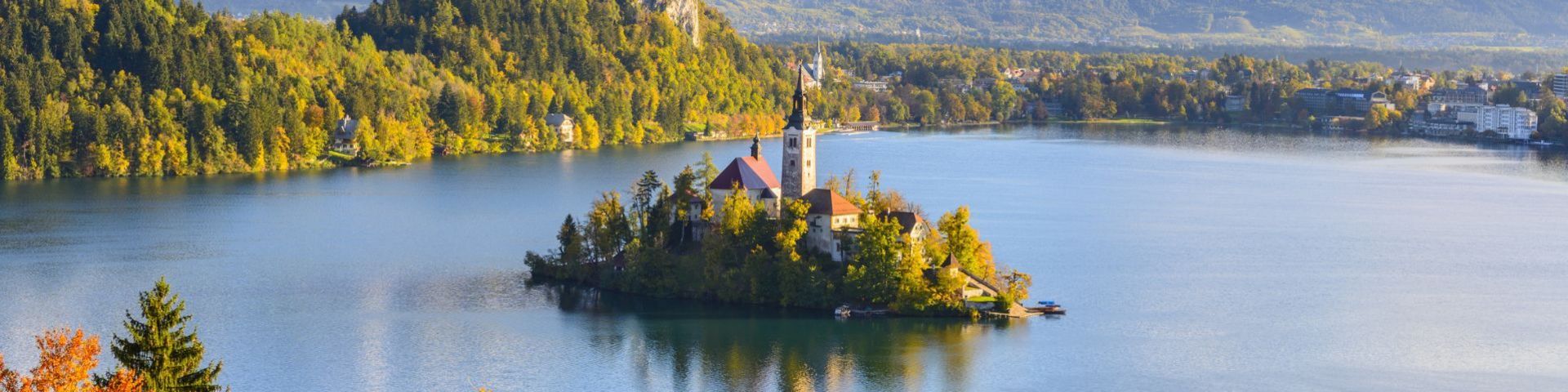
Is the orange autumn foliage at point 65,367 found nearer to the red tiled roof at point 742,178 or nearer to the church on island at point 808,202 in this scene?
the church on island at point 808,202

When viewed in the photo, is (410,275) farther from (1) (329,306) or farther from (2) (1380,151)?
(2) (1380,151)

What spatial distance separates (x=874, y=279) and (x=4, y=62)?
102 ft

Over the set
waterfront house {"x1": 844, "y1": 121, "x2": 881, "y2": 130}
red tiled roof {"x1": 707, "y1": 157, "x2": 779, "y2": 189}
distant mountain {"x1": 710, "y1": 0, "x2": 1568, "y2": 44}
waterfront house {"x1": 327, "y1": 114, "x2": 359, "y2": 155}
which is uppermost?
distant mountain {"x1": 710, "y1": 0, "x2": 1568, "y2": 44}

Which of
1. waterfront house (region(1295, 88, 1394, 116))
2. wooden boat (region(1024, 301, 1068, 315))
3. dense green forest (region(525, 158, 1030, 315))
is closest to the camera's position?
dense green forest (region(525, 158, 1030, 315))

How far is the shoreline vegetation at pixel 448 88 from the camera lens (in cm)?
5056

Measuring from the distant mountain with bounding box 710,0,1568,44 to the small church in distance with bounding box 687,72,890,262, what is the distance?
142m

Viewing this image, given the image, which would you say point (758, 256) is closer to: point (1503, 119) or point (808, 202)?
point (808, 202)

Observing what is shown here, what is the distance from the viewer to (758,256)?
29.2 metres

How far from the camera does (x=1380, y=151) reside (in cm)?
6781

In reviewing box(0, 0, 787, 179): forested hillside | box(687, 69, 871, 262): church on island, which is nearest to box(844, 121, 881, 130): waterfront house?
box(0, 0, 787, 179): forested hillside

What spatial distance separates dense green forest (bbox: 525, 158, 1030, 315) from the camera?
2825 centimetres

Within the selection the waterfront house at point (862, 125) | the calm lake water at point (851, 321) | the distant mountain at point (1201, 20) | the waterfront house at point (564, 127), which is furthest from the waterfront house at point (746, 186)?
the distant mountain at point (1201, 20)

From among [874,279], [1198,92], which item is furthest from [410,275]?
[1198,92]

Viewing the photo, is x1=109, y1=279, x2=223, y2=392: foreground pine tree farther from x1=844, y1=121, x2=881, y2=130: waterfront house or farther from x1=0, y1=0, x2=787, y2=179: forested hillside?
x1=844, y1=121, x2=881, y2=130: waterfront house
